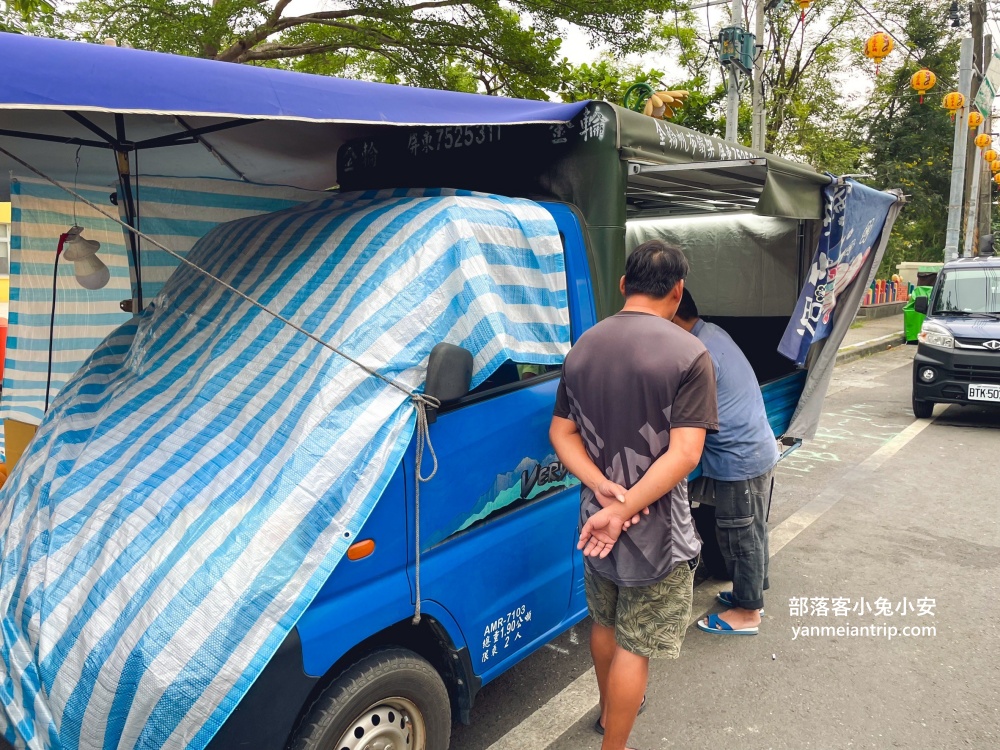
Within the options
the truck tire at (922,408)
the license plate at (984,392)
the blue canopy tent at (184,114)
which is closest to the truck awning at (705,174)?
the blue canopy tent at (184,114)

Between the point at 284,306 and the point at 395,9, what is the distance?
28.3ft

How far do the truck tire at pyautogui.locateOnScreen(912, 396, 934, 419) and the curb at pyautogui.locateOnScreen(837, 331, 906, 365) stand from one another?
406cm

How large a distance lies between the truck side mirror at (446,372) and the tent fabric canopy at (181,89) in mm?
792

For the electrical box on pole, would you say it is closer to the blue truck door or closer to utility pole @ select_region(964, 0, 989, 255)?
the blue truck door

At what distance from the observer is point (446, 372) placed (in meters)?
2.09

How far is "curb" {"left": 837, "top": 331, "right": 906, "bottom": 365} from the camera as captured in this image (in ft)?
42.7

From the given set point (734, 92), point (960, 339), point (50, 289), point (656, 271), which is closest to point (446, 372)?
point (656, 271)

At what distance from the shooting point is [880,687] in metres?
3.19

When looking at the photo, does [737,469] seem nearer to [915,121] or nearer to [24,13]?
[24,13]

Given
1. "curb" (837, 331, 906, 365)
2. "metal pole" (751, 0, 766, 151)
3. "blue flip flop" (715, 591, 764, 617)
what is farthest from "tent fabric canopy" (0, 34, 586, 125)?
"curb" (837, 331, 906, 365)

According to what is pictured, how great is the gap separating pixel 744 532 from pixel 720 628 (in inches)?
20.5

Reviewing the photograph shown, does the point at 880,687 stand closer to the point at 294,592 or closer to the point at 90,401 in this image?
the point at 294,592

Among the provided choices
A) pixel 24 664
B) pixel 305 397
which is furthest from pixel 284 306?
pixel 24 664

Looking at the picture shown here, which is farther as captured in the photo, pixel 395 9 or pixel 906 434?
pixel 395 9
